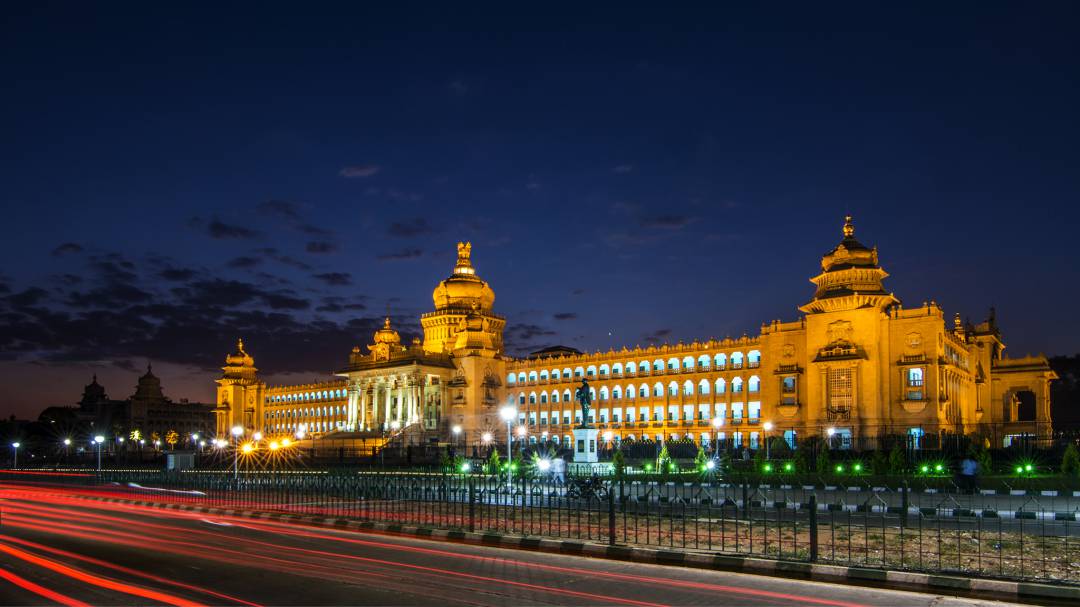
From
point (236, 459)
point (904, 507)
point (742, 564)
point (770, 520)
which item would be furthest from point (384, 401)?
point (742, 564)

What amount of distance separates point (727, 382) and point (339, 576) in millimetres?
70990

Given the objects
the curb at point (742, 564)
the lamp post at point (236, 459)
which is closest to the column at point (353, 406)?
the lamp post at point (236, 459)

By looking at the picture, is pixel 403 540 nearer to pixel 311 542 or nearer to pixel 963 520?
pixel 311 542

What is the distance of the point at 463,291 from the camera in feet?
343

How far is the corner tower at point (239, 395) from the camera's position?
408 feet

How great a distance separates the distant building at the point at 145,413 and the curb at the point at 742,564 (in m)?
141

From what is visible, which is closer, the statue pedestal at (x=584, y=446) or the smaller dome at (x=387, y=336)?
the statue pedestal at (x=584, y=446)

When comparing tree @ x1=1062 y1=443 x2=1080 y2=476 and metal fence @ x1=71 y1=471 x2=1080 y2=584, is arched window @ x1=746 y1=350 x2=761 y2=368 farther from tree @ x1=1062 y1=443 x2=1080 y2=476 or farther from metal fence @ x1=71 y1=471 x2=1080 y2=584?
metal fence @ x1=71 y1=471 x2=1080 y2=584

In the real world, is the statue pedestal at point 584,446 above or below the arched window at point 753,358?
below

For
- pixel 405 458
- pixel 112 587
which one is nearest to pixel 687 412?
pixel 405 458

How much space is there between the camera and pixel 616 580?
14219mm

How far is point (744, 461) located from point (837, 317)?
21603 millimetres

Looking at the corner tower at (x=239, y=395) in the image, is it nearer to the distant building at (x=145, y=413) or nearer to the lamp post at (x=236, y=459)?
the distant building at (x=145, y=413)

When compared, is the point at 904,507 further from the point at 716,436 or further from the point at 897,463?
the point at 716,436
